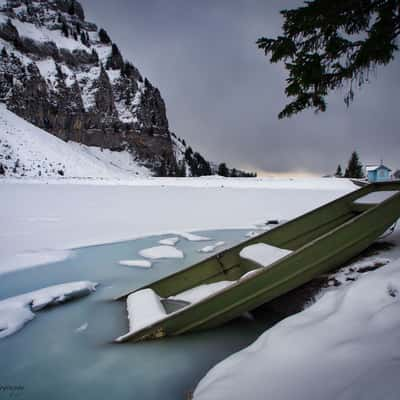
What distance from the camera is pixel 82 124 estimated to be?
70188 mm

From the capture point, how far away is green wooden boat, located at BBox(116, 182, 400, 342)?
1660 millimetres

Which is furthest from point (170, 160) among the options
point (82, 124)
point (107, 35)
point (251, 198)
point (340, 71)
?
point (340, 71)

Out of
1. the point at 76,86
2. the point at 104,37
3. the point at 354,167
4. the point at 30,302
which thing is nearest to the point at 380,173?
the point at 354,167

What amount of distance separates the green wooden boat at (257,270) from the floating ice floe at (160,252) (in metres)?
1.48

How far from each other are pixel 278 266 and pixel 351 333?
68 centimetres

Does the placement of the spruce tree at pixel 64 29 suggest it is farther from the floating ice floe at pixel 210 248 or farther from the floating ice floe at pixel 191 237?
the floating ice floe at pixel 210 248

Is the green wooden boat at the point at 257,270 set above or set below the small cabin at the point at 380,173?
below

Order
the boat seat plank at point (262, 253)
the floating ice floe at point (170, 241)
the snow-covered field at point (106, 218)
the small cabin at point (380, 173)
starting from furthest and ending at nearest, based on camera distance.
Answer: the small cabin at point (380, 173) → the floating ice floe at point (170, 241) → the snow-covered field at point (106, 218) → the boat seat plank at point (262, 253)

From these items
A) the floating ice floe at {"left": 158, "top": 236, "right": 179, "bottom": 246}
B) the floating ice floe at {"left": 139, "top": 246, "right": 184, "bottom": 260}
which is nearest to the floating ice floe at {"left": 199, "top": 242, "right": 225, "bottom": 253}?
the floating ice floe at {"left": 139, "top": 246, "right": 184, "bottom": 260}

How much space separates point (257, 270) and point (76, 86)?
85.4 meters

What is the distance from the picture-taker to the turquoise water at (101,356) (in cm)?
133

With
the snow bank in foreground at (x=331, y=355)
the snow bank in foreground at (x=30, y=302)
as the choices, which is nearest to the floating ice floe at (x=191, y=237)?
the snow bank in foreground at (x=30, y=302)

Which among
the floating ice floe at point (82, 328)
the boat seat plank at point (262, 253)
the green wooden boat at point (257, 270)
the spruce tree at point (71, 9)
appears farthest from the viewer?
the spruce tree at point (71, 9)

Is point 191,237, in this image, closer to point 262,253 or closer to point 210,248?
point 210,248
